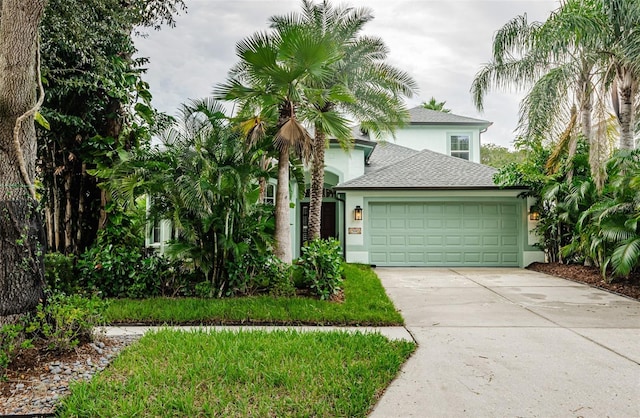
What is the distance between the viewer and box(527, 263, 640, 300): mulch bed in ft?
26.2

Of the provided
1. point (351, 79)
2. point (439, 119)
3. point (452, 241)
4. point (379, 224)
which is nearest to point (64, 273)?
point (351, 79)

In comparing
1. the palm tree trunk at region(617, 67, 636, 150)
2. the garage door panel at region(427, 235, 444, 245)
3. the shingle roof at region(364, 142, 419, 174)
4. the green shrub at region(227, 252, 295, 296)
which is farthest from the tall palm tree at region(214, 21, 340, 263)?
the shingle roof at region(364, 142, 419, 174)

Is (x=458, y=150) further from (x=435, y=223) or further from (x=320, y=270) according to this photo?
(x=320, y=270)

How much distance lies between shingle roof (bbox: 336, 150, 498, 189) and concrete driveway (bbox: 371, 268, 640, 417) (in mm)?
4717

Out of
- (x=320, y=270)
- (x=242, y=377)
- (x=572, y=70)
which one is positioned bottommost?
(x=242, y=377)

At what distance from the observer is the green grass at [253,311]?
18.5 ft

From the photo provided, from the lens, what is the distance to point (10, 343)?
349 centimetres

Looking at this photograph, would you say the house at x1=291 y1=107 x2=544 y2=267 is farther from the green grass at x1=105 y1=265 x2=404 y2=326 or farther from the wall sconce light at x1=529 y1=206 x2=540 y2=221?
the green grass at x1=105 y1=265 x2=404 y2=326

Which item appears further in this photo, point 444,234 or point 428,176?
point 428,176

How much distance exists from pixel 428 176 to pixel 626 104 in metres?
5.33

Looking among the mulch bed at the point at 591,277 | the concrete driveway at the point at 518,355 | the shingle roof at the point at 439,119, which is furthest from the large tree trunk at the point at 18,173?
the shingle roof at the point at 439,119

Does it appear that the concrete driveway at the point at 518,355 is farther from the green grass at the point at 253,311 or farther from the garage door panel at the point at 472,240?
the garage door panel at the point at 472,240

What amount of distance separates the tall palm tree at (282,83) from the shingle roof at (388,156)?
7512mm

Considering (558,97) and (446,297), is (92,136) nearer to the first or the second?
(446,297)
